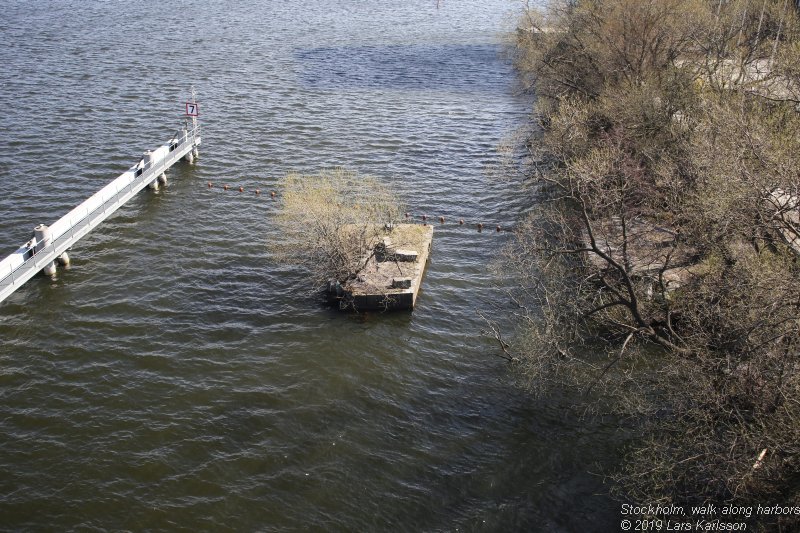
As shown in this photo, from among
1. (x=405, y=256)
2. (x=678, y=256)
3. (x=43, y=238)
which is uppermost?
(x=678, y=256)

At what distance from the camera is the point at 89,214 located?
4069 centimetres

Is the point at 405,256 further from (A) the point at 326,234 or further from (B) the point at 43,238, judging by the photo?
(B) the point at 43,238

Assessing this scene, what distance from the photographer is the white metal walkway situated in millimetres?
34844

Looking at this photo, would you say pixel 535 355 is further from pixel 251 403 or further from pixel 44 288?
pixel 44 288

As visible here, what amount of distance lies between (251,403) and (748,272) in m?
18.6

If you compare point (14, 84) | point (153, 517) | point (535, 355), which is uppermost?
point (14, 84)

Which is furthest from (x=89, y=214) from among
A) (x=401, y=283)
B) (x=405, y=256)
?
(x=401, y=283)

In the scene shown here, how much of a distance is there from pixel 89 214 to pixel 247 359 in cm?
1506

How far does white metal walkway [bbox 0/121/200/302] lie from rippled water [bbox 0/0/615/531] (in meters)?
1.13

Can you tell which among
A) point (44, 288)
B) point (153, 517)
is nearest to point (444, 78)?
point (44, 288)

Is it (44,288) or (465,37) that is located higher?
(465,37)

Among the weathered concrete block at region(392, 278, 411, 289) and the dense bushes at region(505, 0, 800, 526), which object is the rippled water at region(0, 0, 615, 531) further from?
the dense bushes at region(505, 0, 800, 526)

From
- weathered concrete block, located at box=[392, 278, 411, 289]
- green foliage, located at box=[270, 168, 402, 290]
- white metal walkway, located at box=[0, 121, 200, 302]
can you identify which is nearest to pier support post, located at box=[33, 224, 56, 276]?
white metal walkway, located at box=[0, 121, 200, 302]

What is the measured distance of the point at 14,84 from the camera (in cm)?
6481
